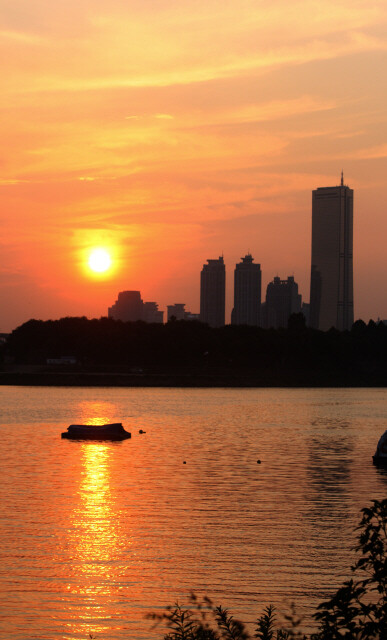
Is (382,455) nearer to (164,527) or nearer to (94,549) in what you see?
(164,527)

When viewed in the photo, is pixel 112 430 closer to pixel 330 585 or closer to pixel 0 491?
pixel 0 491

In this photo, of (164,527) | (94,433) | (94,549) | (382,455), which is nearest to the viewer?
(94,549)

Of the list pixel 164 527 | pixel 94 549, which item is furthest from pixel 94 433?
pixel 94 549

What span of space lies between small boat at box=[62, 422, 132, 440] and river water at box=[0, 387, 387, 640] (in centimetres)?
276

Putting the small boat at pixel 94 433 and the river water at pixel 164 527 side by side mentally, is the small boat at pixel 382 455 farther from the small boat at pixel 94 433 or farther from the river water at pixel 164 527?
the small boat at pixel 94 433

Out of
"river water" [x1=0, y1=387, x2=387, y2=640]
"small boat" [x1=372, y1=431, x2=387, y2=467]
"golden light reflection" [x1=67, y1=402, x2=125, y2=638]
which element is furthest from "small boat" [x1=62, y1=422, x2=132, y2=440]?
"small boat" [x1=372, y1=431, x2=387, y2=467]

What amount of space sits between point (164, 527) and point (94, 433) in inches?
2402

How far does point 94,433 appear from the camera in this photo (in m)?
107

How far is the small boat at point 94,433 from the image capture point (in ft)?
346

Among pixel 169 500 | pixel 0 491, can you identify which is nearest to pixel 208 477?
pixel 169 500

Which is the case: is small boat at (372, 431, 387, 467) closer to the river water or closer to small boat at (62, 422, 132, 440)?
the river water

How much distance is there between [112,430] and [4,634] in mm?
78436

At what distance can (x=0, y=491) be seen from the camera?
194 feet

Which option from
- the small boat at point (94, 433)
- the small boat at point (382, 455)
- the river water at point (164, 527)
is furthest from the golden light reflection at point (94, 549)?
the small boat at point (94, 433)
